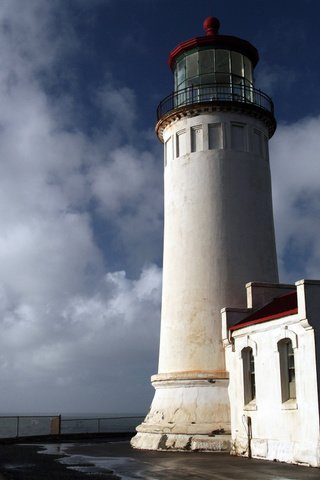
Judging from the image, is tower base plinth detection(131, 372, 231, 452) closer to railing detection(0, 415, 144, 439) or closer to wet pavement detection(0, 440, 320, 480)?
wet pavement detection(0, 440, 320, 480)

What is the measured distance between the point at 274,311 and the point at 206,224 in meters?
5.62

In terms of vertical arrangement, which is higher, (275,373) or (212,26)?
(212,26)

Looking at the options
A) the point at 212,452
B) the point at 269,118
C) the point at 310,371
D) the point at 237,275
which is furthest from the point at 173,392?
the point at 269,118

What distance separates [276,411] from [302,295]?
158 inches

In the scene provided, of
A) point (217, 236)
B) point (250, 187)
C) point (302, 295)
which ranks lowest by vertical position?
point (302, 295)

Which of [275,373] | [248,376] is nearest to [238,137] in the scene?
[248,376]

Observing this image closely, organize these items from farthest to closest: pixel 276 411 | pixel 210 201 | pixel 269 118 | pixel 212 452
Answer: pixel 269 118 → pixel 210 201 → pixel 212 452 → pixel 276 411

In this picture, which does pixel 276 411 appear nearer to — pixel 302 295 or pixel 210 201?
pixel 302 295

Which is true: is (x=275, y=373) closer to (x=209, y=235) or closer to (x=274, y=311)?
(x=274, y=311)

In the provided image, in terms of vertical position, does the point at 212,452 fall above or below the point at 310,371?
below

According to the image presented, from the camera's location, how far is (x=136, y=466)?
17.9m

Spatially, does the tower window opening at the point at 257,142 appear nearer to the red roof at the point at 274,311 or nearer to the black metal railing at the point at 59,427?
the red roof at the point at 274,311

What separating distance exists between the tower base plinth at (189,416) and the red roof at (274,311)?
2.54 meters

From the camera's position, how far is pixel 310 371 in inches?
697
